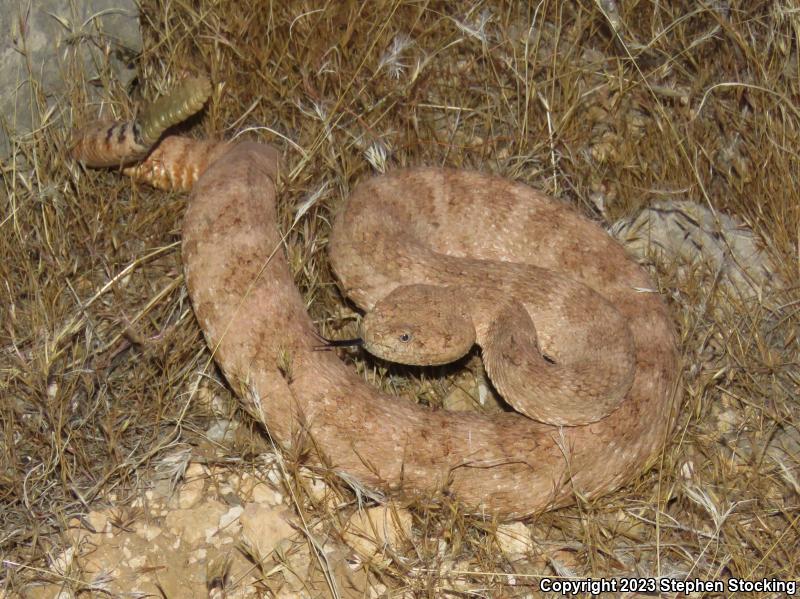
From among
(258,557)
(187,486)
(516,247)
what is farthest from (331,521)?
(516,247)

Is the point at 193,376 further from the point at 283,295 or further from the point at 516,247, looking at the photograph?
the point at 516,247

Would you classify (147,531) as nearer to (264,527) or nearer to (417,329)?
(264,527)

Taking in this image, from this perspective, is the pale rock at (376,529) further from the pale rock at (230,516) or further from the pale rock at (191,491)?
the pale rock at (191,491)

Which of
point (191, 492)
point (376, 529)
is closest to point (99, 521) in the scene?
point (191, 492)

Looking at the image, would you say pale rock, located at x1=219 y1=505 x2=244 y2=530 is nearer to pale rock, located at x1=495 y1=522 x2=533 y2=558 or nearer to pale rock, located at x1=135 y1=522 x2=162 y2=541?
pale rock, located at x1=135 y1=522 x2=162 y2=541

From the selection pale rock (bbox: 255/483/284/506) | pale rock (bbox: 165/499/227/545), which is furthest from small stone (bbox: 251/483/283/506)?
pale rock (bbox: 165/499/227/545)
